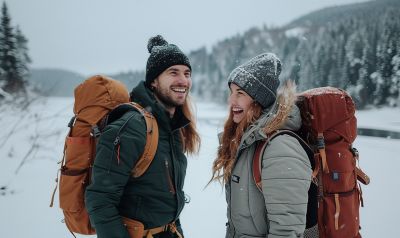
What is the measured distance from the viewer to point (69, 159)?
2057 mm

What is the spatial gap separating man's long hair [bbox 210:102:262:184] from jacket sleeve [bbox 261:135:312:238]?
422 mm

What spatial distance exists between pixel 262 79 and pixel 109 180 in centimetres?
141

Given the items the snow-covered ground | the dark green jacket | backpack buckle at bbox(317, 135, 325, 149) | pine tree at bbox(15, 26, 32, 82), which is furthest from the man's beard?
pine tree at bbox(15, 26, 32, 82)

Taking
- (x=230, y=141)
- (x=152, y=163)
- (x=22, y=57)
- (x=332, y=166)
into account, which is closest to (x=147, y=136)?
(x=152, y=163)

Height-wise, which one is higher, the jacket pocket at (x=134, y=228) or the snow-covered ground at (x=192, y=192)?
the jacket pocket at (x=134, y=228)

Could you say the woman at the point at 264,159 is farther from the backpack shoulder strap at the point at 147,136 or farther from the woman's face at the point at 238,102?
the backpack shoulder strap at the point at 147,136

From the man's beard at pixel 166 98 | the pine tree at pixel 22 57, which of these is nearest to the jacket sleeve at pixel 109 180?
the man's beard at pixel 166 98

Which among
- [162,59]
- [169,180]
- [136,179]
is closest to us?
[136,179]

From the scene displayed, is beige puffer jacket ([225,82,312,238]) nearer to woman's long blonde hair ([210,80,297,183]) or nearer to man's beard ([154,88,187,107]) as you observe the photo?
woman's long blonde hair ([210,80,297,183])

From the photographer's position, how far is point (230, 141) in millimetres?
2387

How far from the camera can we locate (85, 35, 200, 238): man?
1.86 metres

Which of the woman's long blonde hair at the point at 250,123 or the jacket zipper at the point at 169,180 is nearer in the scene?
the woman's long blonde hair at the point at 250,123

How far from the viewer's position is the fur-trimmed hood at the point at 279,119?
5.96ft

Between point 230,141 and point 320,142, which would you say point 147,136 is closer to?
point 230,141
